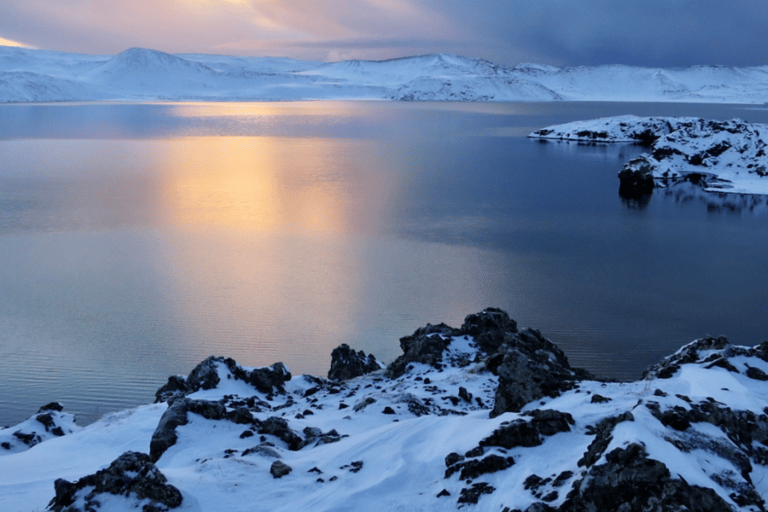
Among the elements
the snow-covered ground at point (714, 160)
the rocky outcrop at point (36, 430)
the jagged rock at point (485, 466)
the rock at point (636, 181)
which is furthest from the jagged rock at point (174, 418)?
the snow-covered ground at point (714, 160)

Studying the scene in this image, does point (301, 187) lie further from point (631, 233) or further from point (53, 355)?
point (53, 355)

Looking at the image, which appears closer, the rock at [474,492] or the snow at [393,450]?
the snow at [393,450]

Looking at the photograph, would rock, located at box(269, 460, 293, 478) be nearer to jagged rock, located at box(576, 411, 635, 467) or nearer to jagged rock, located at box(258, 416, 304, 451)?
jagged rock, located at box(258, 416, 304, 451)

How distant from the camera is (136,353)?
12.9m

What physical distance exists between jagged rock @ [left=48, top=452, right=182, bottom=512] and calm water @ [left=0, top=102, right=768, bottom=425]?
5736 mm

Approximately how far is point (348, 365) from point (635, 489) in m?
7.37

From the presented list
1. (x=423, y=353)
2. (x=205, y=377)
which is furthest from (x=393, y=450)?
(x=205, y=377)

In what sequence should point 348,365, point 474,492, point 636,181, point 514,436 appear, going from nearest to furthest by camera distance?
point 474,492
point 514,436
point 348,365
point 636,181

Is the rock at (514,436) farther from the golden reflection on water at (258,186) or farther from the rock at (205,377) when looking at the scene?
the golden reflection on water at (258,186)

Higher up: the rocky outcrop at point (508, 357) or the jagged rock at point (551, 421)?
the jagged rock at point (551, 421)

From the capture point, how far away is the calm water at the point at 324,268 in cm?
1311

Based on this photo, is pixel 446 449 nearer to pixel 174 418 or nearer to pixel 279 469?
pixel 279 469

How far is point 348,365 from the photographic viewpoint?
36.5ft

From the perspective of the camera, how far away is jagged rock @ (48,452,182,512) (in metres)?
5.04
